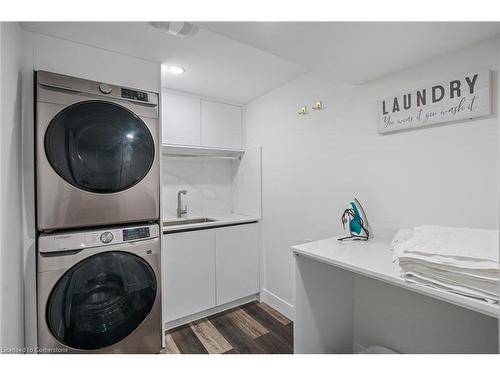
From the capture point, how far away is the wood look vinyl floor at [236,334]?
5.98ft

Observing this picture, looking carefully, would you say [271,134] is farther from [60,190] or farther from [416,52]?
[60,190]

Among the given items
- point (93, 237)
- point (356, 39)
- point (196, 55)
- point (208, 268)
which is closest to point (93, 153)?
point (93, 237)

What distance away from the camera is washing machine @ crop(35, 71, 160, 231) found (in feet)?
4.56

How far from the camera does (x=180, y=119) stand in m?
2.40

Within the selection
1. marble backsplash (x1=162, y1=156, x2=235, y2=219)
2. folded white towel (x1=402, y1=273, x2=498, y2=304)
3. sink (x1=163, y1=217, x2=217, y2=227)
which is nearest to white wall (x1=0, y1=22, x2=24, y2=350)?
sink (x1=163, y1=217, x2=217, y2=227)

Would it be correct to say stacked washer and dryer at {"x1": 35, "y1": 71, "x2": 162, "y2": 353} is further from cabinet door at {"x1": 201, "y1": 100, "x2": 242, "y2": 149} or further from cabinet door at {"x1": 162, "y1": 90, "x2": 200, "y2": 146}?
cabinet door at {"x1": 201, "y1": 100, "x2": 242, "y2": 149}

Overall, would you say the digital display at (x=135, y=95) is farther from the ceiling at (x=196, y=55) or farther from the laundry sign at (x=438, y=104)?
the laundry sign at (x=438, y=104)

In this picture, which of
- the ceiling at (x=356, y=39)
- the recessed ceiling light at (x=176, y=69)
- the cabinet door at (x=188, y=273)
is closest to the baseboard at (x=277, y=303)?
the cabinet door at (x=188, y=273)

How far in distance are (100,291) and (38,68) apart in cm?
144

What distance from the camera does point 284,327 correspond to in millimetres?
2107

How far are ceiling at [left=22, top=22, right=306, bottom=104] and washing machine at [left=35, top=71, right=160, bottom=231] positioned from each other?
0.97 feet

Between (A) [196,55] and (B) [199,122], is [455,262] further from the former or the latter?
(B) [199,122]

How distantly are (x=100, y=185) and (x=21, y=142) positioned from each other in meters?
0.47
